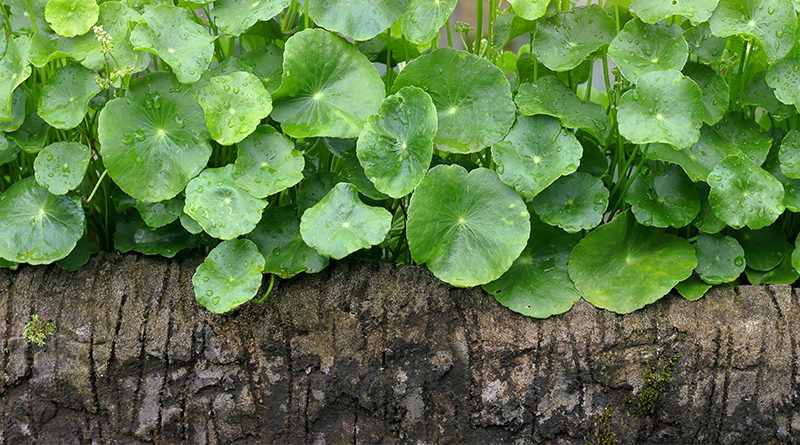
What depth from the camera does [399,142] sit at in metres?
1.02

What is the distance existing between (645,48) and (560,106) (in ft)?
0.68

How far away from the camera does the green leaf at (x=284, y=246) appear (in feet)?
3.47

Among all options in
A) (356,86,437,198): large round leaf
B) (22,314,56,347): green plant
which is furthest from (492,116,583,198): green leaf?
(22,314,56,347): green plant

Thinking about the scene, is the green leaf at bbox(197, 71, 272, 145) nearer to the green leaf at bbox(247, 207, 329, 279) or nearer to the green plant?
the green leaf at bbox(247, 207, 329, 279)

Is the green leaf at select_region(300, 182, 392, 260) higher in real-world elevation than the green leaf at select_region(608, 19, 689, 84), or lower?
lower

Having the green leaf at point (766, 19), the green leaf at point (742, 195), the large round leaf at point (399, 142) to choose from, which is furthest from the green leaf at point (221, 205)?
the green leaf at point (766, 19)

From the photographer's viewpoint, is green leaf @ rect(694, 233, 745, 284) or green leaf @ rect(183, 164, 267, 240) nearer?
green leaf @ rect(183, 164, 267, 240)

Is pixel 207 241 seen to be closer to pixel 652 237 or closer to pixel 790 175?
pixel 652 237

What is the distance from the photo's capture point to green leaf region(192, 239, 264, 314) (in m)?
0.97

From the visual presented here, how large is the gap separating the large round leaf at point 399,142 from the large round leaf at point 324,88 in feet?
0.16

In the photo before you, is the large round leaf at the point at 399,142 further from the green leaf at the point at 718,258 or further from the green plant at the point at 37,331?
the green plant at the point at 37,331

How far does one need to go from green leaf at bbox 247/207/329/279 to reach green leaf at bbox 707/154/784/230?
77cm

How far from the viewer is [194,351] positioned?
1085mm

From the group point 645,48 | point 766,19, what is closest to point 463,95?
point 645,48
